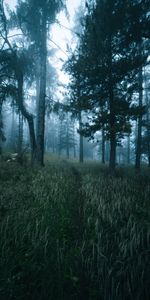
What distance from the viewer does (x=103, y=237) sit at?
260 cm

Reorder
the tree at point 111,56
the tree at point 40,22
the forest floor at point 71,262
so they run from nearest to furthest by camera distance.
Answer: the forest floor at point 71,262 → the tree at point 111,56 → the tree at point 40,22

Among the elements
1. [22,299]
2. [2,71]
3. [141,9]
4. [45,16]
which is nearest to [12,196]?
[22,299]

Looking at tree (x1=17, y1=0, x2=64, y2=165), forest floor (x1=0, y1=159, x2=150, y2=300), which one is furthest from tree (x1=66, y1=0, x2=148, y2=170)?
forest floor (x1=0, y1=159, x2=150, y2=300)

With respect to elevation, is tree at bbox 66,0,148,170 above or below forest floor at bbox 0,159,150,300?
above

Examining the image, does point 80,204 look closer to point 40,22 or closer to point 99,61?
point 99,61

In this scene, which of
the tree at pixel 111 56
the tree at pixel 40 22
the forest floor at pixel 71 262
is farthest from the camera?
the tree at pixel 40 22

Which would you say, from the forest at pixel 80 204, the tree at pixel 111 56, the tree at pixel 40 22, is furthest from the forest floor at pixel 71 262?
the tree at pixel 40 22

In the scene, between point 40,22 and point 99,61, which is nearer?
point 99,61

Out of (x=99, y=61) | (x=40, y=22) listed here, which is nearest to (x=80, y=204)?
(x=99, y=61)

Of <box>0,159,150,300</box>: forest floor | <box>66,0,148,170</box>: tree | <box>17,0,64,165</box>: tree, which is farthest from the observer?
<box>17,0,64,165</box>: tree

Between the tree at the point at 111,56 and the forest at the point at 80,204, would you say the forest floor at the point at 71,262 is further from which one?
the tree at the point at 111,56

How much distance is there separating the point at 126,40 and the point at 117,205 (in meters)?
7.76

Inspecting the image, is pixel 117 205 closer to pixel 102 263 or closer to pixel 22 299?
pixel 102 263

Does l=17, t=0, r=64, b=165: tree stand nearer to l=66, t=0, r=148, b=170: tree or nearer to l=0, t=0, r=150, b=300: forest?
l=0, t=0, r=150, b=300: forest
